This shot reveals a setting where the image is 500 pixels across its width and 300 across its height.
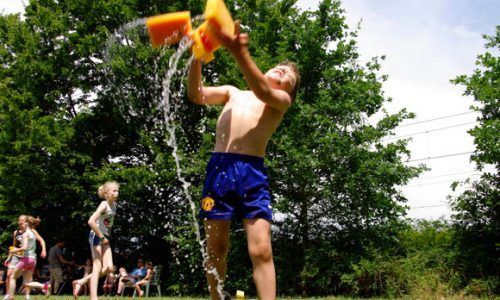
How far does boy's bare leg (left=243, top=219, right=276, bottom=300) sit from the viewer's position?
3.35 meters

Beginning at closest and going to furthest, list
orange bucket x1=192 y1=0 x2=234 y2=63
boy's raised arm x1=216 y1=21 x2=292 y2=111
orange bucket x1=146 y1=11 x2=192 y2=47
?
boy's raised arm x1=216 y1=21 x2=292 y2=111 → orange bucket x1=192 y1=0 x2=234 y2=63 → orange bucket x1=146 y1=11 x2=192 y2=47

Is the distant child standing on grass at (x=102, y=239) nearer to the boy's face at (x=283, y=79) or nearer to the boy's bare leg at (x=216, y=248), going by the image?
the boy's bare leg at (x=216, y=248)

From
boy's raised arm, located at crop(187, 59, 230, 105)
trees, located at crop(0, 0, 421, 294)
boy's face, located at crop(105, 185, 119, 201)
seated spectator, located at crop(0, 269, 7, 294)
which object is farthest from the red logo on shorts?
seated spectator, located at crop(0, 269, 7, 294)

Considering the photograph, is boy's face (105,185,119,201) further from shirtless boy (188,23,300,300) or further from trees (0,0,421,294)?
trees (0,0,421,294)

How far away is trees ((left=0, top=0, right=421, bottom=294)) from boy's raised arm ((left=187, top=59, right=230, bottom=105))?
465 inches

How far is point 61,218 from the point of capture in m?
20.3

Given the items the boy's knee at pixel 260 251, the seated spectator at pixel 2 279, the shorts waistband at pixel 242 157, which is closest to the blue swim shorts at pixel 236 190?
the shorts waistband at pixel 242 157

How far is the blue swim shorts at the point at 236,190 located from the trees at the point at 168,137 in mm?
12227

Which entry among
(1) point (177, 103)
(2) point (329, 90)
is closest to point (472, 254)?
(2) point (329, 90)

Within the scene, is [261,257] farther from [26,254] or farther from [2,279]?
[2,279]

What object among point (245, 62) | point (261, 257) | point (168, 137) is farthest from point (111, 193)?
point (168, 137)

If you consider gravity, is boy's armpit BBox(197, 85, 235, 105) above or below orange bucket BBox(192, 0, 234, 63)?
below

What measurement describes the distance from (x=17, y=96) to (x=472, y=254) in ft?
50.3

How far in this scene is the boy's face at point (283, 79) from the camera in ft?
12.1
